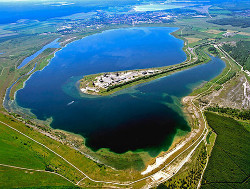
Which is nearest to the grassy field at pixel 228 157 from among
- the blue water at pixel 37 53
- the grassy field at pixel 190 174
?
the grassy field at pixel 190 174

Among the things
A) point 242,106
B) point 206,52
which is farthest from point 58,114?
point 206,52

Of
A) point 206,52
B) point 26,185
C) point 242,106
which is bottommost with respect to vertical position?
point 26,185

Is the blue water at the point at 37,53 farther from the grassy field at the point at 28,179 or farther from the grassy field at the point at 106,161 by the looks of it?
the grassy field at the point at 28,179

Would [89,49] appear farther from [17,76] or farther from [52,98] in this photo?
[52,98]

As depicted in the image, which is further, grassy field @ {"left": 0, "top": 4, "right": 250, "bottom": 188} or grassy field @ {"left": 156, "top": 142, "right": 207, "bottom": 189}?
grassy field @ {"left": 0, "top": 4, "right": 250, "bottom": 188}

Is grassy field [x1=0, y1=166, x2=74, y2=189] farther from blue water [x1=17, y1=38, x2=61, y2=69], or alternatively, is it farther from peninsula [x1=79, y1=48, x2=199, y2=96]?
blue water [x1=17, y1=38, x2=61, y2=69]

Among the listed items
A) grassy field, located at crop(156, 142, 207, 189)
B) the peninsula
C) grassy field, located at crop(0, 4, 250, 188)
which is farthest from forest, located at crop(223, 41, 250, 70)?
grassy field, located at crop(156, 142, 207, 189)
